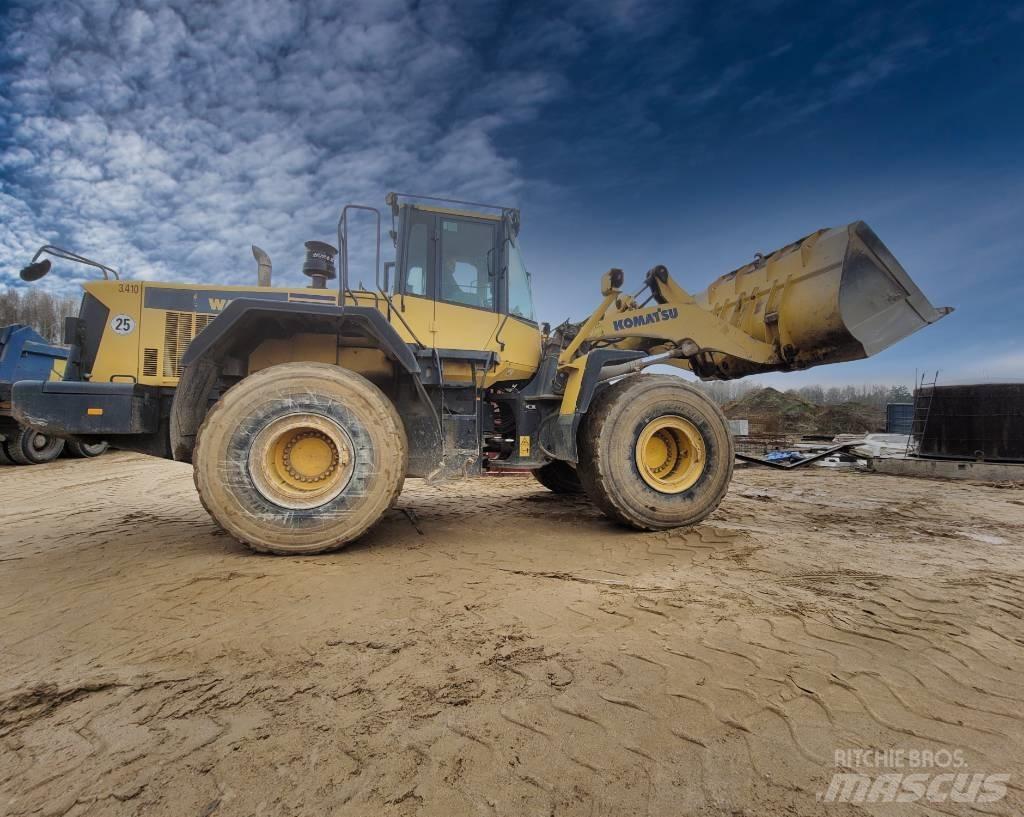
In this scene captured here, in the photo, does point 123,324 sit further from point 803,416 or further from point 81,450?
point 803,416

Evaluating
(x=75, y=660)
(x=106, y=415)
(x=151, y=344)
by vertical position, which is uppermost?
(x=151, y=344)

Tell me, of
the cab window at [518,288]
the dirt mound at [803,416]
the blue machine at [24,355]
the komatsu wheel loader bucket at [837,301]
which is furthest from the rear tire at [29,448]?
the dirt mound at [803,416]

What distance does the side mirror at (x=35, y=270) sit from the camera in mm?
3879

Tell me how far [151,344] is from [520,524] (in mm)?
3778

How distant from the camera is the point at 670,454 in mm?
4805

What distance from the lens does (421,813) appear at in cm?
132

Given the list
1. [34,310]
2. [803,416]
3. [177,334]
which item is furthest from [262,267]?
[34,310]

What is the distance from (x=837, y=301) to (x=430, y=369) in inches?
166

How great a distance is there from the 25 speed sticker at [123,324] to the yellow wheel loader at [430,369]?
0.02 metres

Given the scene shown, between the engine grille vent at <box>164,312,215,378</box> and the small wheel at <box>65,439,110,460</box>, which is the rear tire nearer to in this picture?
the small wheel at <box>65,439,110,460</box>

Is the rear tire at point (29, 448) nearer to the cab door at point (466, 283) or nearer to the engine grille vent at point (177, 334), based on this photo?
the engine grille vent at point (177, 334)

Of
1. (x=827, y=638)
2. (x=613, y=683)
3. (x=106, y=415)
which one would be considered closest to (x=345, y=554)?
(x=106, y=415)

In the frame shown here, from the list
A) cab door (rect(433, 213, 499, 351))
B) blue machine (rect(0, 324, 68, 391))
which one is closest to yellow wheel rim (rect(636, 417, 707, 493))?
cab door (rect(433, 213, 499, 351))

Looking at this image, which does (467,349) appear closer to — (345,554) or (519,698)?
(345,554)
